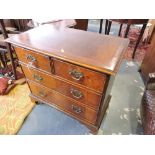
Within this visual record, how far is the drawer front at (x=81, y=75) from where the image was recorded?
2.85ft

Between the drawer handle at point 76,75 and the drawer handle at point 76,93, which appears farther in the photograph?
the drawer handle at point 76,93

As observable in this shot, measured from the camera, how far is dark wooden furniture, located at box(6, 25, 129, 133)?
2.87ft

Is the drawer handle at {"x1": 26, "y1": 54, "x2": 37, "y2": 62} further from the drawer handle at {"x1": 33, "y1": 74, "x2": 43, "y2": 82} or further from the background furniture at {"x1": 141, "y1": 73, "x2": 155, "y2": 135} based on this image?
the background furniture at {"x1": 141, "y1": 73, "x2": 155, "y2": 135}

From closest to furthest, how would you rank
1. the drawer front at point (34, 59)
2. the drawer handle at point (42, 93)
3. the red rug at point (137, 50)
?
the drawer front at point (34, 59)
the drawer handle at point (42, 93)
the red rug at point (137, 50)

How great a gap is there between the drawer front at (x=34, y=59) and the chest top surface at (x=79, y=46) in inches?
2.1

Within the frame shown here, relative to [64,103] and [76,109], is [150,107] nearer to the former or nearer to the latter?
[76,109]

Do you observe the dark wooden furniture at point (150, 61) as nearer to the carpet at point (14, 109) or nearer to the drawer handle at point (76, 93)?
the drawer handle at point (76, 93)

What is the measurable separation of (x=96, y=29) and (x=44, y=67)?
9.52ft

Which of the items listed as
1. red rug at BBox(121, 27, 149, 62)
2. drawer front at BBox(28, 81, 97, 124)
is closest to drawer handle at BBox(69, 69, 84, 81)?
drawer front at BBox(28, 81, 97, 124)

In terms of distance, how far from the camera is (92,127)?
50.6 inches

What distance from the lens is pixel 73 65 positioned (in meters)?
0.91

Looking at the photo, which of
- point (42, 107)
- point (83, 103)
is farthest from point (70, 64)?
point (42, 107)

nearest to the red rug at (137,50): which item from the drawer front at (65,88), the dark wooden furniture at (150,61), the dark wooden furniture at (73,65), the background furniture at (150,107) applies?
the dark wooden furniture at (150,61)
